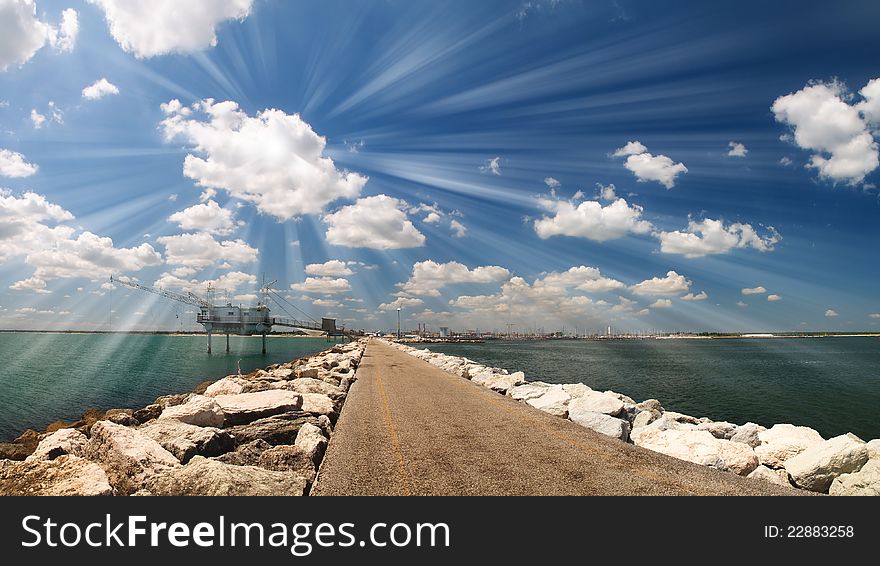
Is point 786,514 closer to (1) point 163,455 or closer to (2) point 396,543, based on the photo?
Answer: (2) point 396,543

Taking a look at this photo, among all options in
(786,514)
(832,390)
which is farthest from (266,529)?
(832,390)

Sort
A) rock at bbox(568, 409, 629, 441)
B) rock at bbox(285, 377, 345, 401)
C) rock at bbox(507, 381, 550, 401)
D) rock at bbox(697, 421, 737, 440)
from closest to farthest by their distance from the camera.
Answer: rock at bbox(568, 409, 629, 441) < rock at bbox(697, 421, 737, 440) < rock at bbox(285, 377, 345, 401) < rock at bbox(507, 381, 550, 401)

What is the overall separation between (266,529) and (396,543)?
5.86 feet

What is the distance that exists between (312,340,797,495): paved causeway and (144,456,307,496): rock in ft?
1.89

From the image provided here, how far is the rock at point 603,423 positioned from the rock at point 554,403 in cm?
115

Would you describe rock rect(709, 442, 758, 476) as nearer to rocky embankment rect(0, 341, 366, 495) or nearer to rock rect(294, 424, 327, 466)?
rock rect(294, 424, 327, 466)

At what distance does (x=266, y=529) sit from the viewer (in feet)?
18.9

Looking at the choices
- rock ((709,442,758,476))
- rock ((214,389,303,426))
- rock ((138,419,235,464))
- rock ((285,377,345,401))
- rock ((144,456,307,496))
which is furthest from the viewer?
rock ((285,377,345,401))

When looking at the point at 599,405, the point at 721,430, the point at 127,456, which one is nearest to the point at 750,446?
the point at 721,430

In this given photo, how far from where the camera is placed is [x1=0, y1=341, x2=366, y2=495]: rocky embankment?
276 inches

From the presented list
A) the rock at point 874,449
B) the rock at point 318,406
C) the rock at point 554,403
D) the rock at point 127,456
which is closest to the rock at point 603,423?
the rock at point 554,403

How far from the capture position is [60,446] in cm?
899

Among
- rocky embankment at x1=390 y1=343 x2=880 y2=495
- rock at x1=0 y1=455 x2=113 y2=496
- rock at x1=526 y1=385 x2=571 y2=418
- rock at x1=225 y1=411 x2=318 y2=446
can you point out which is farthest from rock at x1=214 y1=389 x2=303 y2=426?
rocky embankment at x1=390 y1=343 x2=880 y2=495

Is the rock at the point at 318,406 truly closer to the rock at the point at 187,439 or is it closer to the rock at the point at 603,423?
the rock at the point at 187,439
